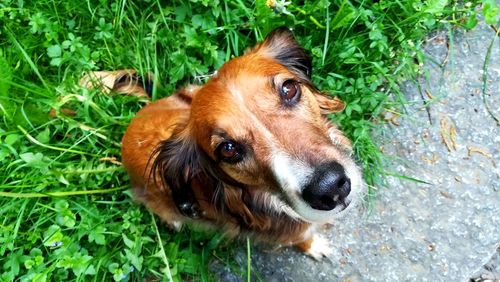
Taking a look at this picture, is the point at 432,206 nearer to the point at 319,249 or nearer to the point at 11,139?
the point at 319,249

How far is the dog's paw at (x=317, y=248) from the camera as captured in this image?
3383mm

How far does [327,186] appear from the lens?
220 centimetres

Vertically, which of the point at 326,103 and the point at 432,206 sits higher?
the point at 326,103

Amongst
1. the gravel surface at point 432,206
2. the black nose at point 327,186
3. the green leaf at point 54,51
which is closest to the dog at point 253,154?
the black nose at point 327,186

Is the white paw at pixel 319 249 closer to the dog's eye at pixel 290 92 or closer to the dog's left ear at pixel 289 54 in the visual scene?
the dog's left ear at pixel 289 54

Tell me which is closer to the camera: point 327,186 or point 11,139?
point 327,186

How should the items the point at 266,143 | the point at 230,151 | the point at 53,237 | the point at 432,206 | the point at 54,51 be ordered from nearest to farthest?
the point at 266,143 → the point at 230,151 → the point at 53,237 → the point at 432,206 → the point at 54,51

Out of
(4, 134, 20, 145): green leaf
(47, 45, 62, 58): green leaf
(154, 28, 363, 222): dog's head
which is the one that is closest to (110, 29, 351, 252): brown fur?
(154, 28, 363, 222): dog's head

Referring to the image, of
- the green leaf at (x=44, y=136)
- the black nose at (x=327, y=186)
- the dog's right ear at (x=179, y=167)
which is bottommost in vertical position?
the green leaf at (x=44, y=136)

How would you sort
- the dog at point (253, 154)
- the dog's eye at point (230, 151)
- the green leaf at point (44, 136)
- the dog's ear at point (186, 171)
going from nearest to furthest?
the dog at point (253, 154)
the dog's eye at point (230, 151)
the dog's ear at point (186, 171)
the green leaf at point (44, 136)

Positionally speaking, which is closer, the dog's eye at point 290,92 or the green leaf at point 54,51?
the dog's eye at point 290,92

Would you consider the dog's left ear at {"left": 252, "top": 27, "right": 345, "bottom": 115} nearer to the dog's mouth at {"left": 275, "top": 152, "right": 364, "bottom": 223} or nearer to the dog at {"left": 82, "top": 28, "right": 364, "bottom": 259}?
the dog at {"left": 82, "top": 28, "right": 364, "bottom": 259}

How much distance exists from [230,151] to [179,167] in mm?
443

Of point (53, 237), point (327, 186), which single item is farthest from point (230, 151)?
point (53, 237)
